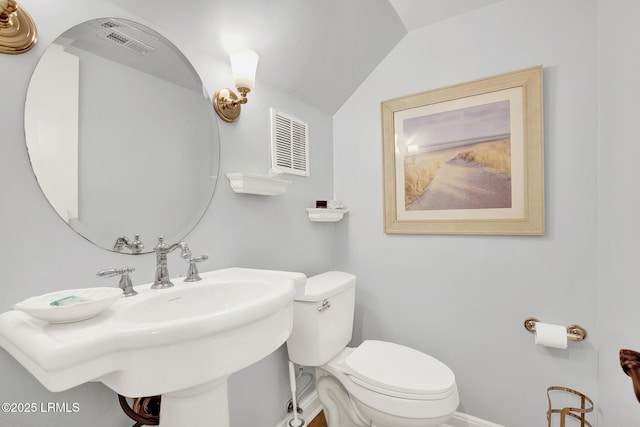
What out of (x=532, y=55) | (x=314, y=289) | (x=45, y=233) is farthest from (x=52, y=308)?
(x=532, y=55)

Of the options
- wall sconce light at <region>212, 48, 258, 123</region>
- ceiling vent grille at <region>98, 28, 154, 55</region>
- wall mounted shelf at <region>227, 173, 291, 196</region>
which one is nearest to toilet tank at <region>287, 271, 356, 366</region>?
wall mounted shelf at <region>227, 173, 291, 196</region>

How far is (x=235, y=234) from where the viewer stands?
132 centimetres

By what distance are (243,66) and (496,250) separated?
4.86 ft

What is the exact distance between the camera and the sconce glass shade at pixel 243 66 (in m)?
1.18

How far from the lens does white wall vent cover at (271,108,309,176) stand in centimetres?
154

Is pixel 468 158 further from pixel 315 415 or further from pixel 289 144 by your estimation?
pixel 315 415

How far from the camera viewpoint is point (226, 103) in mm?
1254

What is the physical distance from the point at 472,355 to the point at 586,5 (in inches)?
68.2

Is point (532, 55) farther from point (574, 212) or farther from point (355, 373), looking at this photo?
point (355, 373)

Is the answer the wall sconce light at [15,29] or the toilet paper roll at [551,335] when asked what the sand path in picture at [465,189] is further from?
the wall sconce light at [15,29]

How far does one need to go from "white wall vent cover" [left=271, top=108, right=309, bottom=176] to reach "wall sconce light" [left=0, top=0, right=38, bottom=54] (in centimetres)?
92

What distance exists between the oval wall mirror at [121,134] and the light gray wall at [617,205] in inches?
55.8

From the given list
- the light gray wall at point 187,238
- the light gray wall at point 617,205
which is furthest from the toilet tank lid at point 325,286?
the light gray wall at point 617,205

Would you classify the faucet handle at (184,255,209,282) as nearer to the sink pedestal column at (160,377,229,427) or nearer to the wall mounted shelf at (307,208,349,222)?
the sink pedestal column at (160,377,229,427)
